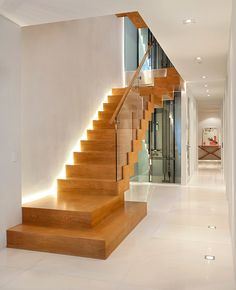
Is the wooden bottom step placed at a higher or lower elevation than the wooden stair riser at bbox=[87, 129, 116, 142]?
lower

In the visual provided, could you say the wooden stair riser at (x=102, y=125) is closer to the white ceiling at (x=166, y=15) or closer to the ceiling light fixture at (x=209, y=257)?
the white ceiling at (x=166, y=15)

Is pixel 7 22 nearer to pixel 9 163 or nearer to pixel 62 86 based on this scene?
pixel 9 163

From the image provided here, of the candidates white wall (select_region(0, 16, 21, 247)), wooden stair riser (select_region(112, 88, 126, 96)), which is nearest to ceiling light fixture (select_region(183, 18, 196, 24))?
white wall (select_region(0, 16, 21, 247))

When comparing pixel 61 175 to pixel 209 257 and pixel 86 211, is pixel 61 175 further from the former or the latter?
pixel 209 257

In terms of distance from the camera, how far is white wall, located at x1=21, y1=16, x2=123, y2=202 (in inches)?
201

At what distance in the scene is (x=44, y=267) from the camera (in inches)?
137

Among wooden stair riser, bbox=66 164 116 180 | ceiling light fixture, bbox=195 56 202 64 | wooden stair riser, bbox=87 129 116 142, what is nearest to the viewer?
wooden stair riser, bbox=66 164 116 180

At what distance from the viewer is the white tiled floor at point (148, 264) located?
3096mm

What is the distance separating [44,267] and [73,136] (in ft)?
11.7

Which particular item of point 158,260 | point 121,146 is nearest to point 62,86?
point 121,146

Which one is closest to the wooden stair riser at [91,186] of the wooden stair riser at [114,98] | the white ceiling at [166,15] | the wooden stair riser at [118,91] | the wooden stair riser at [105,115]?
the wooden stair riser at [105,115]

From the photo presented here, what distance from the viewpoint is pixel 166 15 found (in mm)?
4129

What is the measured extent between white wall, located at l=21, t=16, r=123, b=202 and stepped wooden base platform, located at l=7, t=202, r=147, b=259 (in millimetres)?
1003

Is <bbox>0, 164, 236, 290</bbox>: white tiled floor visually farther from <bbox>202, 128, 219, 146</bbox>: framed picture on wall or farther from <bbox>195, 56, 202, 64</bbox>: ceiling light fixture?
<bbox>202, 128, 219, 146</bbox>: framed picture on wall
